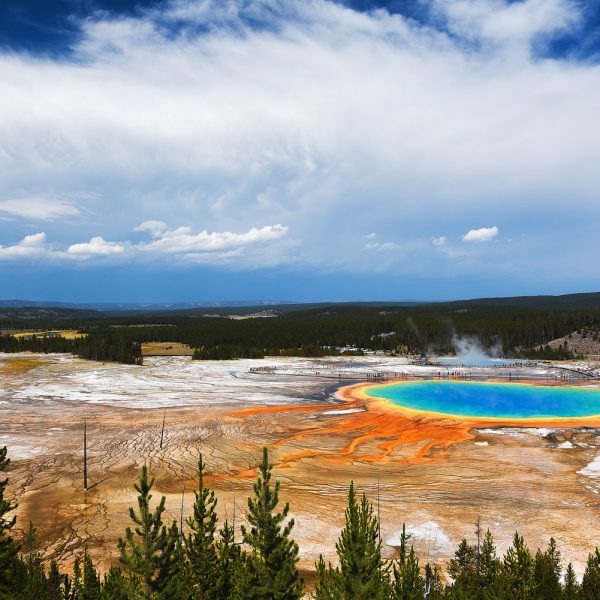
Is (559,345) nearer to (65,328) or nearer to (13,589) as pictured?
(13,589)

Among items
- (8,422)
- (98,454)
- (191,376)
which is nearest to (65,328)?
(191,376)

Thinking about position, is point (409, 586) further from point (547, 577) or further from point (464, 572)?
point (547, 577)

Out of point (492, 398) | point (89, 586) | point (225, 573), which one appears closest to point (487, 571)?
point (225, 573)

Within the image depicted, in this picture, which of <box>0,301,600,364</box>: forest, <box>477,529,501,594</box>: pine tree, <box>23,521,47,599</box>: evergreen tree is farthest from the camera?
<box>0,301,600,364</box>: forest

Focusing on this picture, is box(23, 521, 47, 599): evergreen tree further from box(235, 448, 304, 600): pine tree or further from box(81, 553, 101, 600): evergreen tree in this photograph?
box(235, 448, 304, 600): pine tree

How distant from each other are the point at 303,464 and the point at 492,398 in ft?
111

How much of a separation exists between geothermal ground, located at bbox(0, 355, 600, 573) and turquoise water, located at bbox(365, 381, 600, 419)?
6730mm

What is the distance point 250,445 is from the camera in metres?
35.8

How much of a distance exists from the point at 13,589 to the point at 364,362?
81.7 meters

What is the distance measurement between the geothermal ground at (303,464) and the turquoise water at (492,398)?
673 cm

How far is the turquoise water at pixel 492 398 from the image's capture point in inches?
1926

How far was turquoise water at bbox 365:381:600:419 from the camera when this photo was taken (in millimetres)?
48916

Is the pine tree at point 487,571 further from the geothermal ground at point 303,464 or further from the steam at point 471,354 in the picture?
the steam at point 471,354

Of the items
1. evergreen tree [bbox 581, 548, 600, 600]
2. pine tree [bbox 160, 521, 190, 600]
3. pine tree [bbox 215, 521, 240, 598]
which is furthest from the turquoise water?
pine tree [bbox 160, 521, 190, 600]
